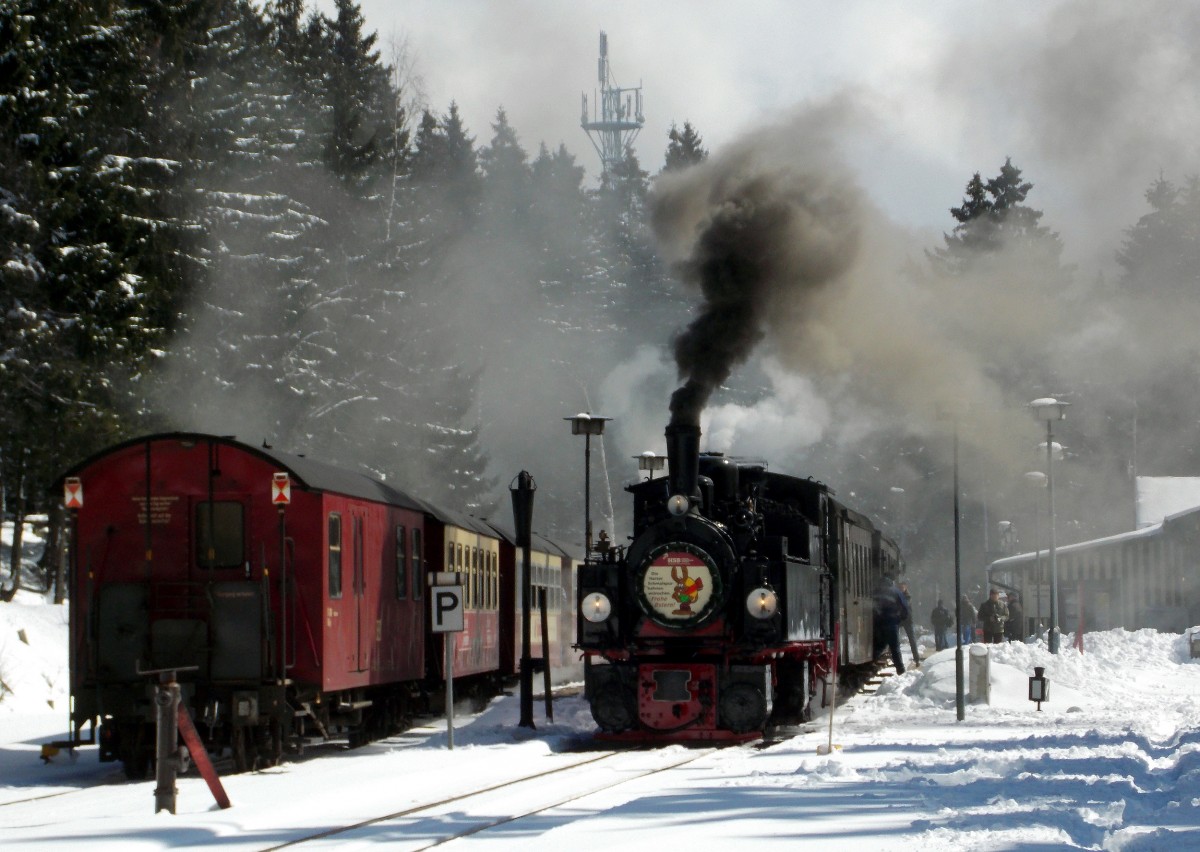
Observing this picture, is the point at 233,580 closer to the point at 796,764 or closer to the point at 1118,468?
the point at 796,764

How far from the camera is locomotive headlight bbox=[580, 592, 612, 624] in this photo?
63.4ft

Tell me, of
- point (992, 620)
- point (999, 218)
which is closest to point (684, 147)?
point (999, 218)

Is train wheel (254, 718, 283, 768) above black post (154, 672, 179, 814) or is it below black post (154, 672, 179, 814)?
below

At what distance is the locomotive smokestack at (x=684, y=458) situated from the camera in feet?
61.3

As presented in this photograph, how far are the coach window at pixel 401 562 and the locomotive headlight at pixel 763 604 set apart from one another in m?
4.30

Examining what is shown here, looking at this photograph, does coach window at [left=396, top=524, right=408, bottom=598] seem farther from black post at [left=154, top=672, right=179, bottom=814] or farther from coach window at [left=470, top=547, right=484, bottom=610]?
black post at [left=154, top=672, right=179, bottom=814]

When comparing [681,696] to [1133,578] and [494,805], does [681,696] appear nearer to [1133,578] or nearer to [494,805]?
[494,805]

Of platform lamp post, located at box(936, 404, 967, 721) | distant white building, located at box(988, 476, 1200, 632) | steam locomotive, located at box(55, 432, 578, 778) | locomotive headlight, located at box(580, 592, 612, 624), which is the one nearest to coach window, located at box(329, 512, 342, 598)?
steam locomotive, located at box(55, 432, 578, 778)

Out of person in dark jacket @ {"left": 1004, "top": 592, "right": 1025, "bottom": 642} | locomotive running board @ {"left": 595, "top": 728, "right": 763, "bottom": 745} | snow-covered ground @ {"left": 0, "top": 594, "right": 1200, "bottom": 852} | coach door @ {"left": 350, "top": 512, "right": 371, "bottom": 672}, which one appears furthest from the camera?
person in dark jacket @ {"left": 1004, "top": 592, "right": 1025, "bottom": 642}

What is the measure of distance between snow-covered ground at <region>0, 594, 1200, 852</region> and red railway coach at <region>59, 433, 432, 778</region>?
0.69 metres

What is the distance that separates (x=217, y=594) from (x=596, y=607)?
15.5ft

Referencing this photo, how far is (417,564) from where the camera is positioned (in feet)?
69.3

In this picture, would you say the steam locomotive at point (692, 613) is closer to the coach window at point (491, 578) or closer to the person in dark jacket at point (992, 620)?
the coach window at point (491, 578)

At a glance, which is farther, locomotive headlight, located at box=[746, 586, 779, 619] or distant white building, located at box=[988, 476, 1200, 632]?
distant white building, located at box=[988, 476, 1200, 632]
